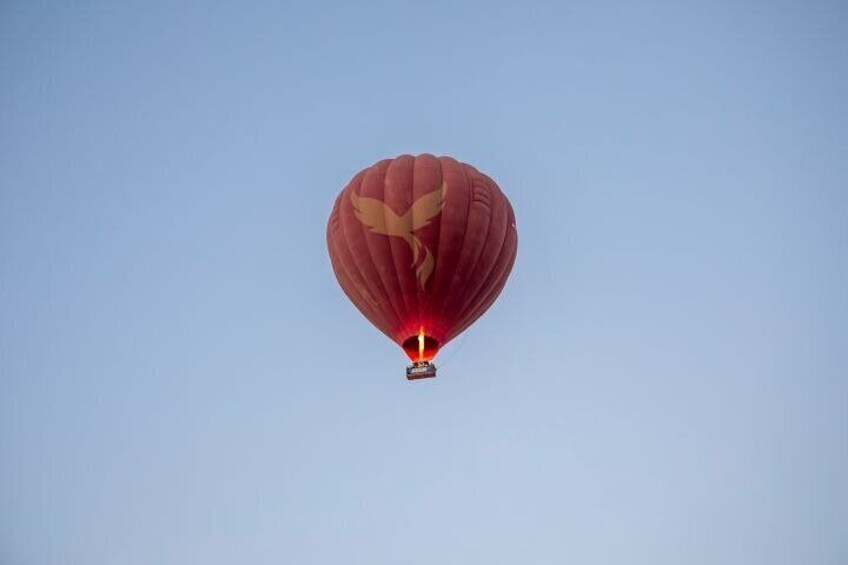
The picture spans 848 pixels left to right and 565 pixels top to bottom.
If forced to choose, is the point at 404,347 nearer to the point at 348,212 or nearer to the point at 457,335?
the point at 457,335

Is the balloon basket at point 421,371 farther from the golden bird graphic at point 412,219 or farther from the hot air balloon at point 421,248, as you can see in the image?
the golden bird graphic at point 412,219

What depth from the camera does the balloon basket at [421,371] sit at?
18688mm

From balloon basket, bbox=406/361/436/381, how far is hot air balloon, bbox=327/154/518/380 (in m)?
0.02

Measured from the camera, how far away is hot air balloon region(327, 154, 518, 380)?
755 inches

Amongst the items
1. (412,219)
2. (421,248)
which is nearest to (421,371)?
(421,248)

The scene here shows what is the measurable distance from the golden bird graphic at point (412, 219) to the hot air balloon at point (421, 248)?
2 centimetres

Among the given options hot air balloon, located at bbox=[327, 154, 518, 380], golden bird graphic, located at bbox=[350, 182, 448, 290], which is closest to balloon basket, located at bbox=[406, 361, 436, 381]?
hot air balloon, located at bbox=[327, 154, 518, 380]

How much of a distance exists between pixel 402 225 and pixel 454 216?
1.20m

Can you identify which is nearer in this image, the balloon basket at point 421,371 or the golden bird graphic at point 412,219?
the balloon basket at point 421,371

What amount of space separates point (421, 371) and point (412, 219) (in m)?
3.44

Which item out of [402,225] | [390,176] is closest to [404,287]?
[402,225]

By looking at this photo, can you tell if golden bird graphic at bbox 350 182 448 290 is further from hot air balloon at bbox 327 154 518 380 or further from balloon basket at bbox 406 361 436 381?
balloon basket at bbox 406 361 436 381

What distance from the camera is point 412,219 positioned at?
1923 cm

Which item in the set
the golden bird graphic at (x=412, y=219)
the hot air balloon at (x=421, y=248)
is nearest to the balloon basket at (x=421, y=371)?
the hot air balloon at (x=421, y=248)
